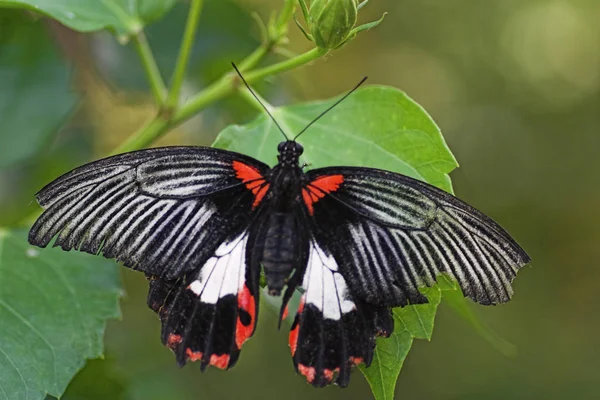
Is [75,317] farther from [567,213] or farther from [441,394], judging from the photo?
[567,213]

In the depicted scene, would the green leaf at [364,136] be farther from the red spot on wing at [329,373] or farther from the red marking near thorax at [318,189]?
the red spot on wing at [329,373]

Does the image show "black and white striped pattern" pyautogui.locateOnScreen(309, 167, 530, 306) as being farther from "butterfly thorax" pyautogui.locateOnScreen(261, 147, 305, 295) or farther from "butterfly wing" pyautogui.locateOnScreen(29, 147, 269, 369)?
"butterfly wing" pyautogui.locateOnScreen(29, 147, 269, 369)

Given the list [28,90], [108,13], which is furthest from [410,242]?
[28,90]

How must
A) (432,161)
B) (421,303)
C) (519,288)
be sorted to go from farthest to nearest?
1. (519,288)
2. (432,161)
3. (421,303)

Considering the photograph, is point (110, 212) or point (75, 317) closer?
point (110, 212)

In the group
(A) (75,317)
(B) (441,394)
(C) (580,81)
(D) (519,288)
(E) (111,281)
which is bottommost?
(A) (75,317)

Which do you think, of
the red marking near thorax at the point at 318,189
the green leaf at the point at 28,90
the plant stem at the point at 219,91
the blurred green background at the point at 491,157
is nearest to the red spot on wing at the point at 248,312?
the red marking near thorax at the point at 318,189

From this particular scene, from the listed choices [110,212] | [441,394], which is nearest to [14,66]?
[110,212]
